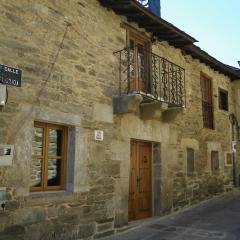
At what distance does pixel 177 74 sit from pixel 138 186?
10.9 feet

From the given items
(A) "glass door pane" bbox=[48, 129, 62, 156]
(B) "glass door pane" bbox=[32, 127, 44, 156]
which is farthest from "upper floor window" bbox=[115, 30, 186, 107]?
(B) "glass door pane" bbox=[32, 127, 44, 156]

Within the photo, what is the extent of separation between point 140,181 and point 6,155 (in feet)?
12.5

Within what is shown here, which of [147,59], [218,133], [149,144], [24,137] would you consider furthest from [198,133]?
[24,137]

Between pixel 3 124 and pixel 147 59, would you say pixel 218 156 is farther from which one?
pixel 3 124

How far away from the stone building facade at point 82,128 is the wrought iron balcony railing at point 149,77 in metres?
0.07

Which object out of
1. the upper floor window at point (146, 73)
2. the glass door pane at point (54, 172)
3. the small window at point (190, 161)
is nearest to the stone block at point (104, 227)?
the glass door pane at point (54, 172)

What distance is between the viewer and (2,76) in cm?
502

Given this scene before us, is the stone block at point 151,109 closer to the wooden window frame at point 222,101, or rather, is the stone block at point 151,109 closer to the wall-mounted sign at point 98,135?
the wall-mounted sign at point 98,135

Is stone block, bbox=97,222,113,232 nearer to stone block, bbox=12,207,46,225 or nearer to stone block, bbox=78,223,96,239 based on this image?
stone block, bbox=78,223,96,239

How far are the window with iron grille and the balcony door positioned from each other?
3.34 meters

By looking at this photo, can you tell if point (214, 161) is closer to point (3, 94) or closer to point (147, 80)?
point (147, 80)

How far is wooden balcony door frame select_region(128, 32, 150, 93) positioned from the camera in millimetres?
7883

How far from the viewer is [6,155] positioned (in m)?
4.98

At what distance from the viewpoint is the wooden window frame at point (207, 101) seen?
1101cm
